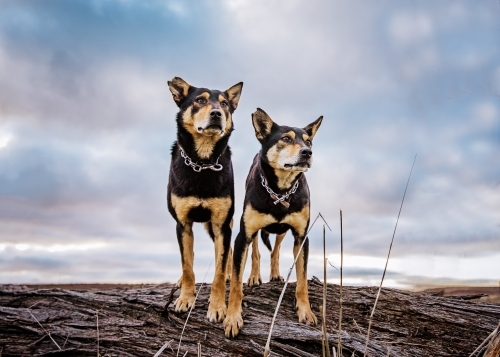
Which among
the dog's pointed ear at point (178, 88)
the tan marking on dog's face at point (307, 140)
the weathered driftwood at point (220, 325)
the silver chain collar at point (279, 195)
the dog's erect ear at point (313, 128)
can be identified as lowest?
the weathered driftwood at point (220, 325)

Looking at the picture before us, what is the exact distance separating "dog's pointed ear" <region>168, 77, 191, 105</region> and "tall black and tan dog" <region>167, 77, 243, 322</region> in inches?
3.2

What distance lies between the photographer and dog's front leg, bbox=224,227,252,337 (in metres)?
5.51

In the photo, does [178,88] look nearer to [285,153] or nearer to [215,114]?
[215,114]

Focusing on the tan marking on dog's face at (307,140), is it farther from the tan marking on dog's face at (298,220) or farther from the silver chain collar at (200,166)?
the silver chain collar at (200,166)

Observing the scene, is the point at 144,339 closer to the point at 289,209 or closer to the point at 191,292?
the point at 191,292

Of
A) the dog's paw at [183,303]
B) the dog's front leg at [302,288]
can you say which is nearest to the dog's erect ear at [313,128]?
the dog's front leg at [302,288]

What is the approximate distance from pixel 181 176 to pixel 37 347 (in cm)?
278

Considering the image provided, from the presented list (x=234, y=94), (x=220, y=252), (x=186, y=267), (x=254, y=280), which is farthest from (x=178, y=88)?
(x=254, y=280)

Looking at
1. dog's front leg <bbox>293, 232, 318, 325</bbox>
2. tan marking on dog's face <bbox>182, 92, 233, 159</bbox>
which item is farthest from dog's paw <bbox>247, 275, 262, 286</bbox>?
tan marking on dog's face <bbox>182, 92, 233, 159</bbox>

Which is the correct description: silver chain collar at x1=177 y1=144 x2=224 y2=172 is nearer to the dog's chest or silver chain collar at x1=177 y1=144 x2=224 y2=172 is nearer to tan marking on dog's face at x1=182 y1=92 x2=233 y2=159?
tan marking on dog's face at x1=182 y1=92 x2=233 y2=159

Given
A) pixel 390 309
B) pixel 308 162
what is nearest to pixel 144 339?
pixel 308 162

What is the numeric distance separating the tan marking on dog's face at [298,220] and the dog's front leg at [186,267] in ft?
4.19

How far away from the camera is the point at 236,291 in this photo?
18.1ft

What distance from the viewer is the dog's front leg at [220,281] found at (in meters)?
5.73
